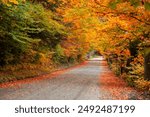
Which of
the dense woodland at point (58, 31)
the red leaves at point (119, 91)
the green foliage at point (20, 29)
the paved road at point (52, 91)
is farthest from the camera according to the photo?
the green foliage at point (20, 29)

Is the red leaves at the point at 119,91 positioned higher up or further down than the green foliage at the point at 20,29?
further down

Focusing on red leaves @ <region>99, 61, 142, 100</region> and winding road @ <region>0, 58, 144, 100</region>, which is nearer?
winding road @ <region>0, 58, 144, 100</region>

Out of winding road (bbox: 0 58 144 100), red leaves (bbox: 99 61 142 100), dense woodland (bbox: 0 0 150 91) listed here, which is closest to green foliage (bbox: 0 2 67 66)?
dense woodland (bbox: 0 0 150 91)

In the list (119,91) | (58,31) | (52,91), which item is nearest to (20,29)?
(52,91)

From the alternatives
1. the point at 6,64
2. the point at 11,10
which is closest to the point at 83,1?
the point at 11,10

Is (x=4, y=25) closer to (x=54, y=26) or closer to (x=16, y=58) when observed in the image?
(x=16, y=58)

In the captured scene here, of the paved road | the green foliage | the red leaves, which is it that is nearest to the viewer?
the paved road

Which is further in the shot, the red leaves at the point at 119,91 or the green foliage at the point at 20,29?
the green foliage at the point at 20,29

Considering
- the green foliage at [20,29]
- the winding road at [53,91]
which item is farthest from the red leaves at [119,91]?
the green foliage at [20,29]

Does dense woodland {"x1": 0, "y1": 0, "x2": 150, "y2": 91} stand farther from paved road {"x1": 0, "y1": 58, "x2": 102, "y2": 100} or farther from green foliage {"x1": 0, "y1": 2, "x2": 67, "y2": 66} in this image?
paved road {"x1": 0, "y1": 58, "x2": 102, "y2": 100}

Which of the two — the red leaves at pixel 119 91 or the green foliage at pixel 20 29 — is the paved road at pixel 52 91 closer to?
the red leaves at pixel 119 91

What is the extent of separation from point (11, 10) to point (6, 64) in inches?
246

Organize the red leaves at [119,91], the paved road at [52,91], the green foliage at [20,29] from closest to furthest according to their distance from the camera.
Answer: the paved road at [52,91] → the red leaves at [119,91] → the green foliage at [20,29]

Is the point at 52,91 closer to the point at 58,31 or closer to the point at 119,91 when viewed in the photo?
the point at 119,91
